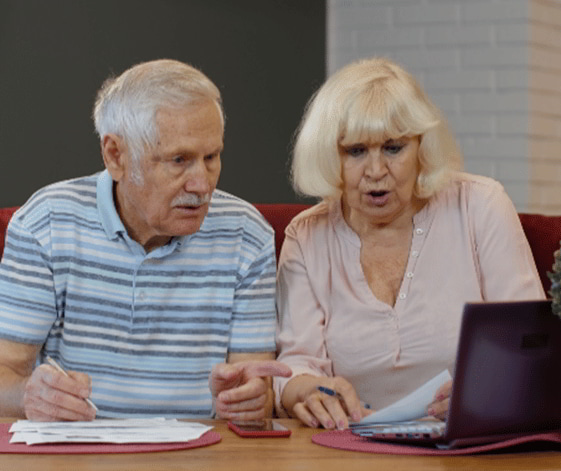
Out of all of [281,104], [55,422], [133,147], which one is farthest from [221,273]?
[281,104]

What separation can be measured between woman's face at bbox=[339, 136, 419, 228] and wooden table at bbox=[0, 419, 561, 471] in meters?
0.83

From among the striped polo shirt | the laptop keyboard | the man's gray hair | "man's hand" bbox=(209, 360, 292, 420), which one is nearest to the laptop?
the laptop keyboard

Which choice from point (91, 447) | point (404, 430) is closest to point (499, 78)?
point (404, 430)

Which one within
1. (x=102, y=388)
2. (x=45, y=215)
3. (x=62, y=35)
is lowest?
(x=102, y=388)

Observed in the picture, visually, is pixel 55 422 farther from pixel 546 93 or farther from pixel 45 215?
pixel 546 93

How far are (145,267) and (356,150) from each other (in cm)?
54

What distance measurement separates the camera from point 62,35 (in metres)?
3.54

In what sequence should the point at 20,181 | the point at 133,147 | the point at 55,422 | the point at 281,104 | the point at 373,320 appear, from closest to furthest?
the point at 55,422, the point at 133,147, the point at 373,320, the point at 20,181, the point at 281,104

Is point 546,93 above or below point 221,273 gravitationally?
above

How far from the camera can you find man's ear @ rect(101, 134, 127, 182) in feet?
7.16

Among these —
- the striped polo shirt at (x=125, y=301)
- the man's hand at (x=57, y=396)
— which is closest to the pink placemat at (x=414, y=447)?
the man's hand at (x=57, y=396)

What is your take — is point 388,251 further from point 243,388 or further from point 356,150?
point 243,388

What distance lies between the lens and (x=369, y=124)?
238cm

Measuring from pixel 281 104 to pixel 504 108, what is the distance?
0.87 meters
